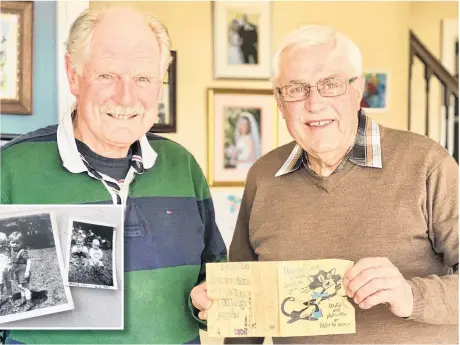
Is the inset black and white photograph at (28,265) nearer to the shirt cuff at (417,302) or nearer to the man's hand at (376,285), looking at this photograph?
the man's hand at (376,285)

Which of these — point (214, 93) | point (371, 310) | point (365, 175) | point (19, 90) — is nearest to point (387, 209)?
point (365, 175)

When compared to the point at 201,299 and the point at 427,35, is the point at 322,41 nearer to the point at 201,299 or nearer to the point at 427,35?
the point at 201,299

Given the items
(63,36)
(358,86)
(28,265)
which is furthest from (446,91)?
(28,265)

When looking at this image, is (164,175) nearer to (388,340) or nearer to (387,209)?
(387,209)

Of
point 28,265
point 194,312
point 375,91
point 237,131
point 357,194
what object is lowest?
point 194,312

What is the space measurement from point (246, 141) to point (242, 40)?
25 centimetres

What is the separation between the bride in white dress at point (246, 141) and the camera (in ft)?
4.55

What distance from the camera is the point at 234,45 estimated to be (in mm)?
1341

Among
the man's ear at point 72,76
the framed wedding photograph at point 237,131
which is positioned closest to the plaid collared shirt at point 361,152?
the framed wedding photograph at point 237,131

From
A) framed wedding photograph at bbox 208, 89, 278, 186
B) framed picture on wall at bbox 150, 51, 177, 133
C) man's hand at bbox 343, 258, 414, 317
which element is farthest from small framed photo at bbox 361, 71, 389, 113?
man's hand at bbox 343, 258, 414, 317

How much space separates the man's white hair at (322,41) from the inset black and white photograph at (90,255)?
452mm

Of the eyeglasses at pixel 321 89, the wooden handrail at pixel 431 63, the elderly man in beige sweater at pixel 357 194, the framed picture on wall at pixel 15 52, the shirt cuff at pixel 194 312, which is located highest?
the wooden handrail at pixel 431 63

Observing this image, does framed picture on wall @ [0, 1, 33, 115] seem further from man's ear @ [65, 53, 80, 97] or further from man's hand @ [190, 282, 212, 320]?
man's hand @ [190, 282, 212, 320]

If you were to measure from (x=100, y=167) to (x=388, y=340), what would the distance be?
2.02 ft
